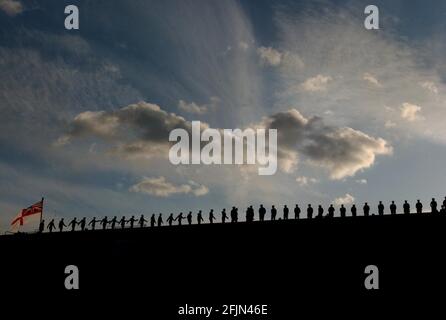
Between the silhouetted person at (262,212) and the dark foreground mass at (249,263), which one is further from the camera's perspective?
the silhouetted person at (262,212)

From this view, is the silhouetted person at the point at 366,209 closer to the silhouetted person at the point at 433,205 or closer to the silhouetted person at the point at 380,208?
the silhouetted person at the point at 380,208

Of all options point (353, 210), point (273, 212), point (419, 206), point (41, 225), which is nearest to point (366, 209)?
point (353, 210)

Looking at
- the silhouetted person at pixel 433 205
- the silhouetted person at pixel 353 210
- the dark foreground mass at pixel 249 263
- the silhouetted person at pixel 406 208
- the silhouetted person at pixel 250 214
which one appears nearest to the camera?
the dark foreground mass at pixel 249 263

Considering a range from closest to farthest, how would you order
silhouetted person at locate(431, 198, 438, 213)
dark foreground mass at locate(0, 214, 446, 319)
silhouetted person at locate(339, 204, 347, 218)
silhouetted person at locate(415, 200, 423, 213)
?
1. dark foreground mass at locate(0, 214, 446, 319)
2. silhouetted person at locate(431, 198, 438, 213)
3. silhouetted person at locate(415, 200, 423, 213)
4. silhouetted person at locate(339, 204, 347, 218)

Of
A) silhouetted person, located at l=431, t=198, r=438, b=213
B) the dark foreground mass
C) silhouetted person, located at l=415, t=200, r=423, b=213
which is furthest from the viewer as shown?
silhouetted person, located at l=415, t=200, r=423, b=213

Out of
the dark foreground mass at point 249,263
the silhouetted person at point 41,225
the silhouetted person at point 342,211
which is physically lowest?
the dark foreground mass at point 249,263

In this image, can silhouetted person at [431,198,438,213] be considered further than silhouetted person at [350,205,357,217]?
No

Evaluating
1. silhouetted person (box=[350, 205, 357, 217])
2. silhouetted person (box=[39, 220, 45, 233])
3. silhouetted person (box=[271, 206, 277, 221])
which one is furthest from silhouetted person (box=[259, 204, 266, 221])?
silhouetted person (box=[39, 220, 45, 233])

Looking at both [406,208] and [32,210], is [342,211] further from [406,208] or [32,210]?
[32,210]

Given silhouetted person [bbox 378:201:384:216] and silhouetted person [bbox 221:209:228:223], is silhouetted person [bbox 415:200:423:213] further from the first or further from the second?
silhouetted person [bbox 221:209:228:223]

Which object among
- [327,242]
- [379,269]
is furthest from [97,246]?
[379,269]

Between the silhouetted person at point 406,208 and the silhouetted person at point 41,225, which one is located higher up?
the silhouetted person at point 406,208

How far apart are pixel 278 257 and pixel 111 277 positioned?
40.3 ft

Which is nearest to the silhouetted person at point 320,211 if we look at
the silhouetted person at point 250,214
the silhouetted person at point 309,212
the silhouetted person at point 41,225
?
the silhouetted person at point 309,212
